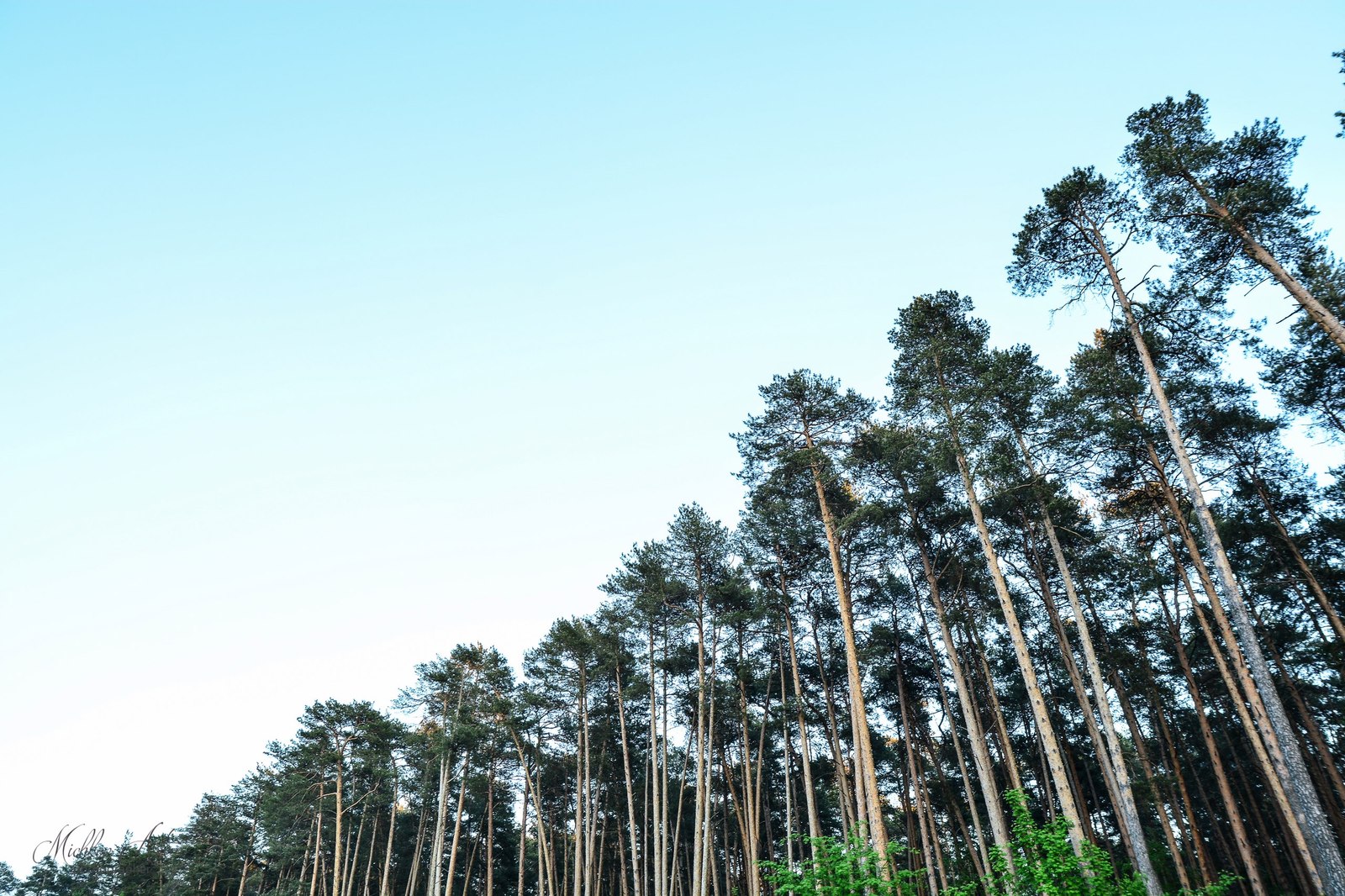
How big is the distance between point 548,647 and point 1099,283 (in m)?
24.0

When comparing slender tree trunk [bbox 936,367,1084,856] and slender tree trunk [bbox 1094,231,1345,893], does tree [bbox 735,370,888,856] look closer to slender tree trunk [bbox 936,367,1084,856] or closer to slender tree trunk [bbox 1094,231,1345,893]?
slender tree trunk [bbox 936,367,1084,856]

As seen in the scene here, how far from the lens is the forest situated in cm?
1445

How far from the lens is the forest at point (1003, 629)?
47.4 ft

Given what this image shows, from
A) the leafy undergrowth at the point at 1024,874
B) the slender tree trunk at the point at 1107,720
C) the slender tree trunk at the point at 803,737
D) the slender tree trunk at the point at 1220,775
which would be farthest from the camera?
the slender tree trunk at the point at 803,737

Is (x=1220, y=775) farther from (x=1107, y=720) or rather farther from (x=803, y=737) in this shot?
(x=803, y=737)

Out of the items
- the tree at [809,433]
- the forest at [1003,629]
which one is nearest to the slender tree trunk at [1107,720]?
the forest at [1003,629]

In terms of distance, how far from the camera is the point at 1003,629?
1083 inches

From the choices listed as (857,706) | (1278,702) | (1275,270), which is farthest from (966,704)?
(1275,270)

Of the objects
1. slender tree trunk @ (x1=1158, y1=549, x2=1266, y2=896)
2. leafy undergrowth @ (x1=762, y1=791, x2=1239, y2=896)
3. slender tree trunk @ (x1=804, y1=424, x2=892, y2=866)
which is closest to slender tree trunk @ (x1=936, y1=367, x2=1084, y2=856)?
slender tree trunk @ (x1=804, y1=424, x2=892, y2=866)

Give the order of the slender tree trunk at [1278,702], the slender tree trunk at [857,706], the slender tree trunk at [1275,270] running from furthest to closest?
1. the slender tree trunk at [857,706]
2. the slender tree trunk at [1275,270]
3. the slender tree trunk at [1278,702]

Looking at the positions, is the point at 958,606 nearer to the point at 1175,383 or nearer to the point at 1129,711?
the point at 1129,711

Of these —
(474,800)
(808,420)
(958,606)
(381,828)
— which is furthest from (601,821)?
(808,420)

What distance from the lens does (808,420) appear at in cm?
2012

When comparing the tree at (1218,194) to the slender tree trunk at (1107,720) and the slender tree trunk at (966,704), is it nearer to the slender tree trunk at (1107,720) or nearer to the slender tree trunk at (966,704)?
the slender tree trunk at (1107,720)
